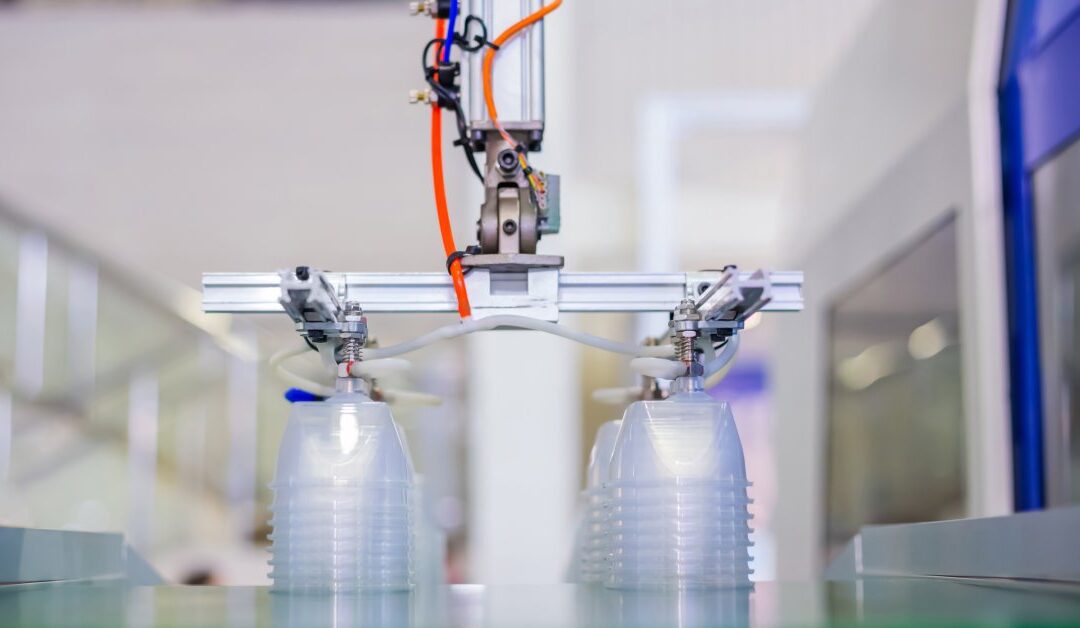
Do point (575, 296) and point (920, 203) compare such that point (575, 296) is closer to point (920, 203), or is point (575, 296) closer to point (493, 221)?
point (493, 221)

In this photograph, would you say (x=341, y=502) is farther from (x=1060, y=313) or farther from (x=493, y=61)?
(x=1060, y=313)

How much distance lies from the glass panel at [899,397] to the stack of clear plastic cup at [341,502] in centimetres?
169

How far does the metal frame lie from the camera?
0.91 metres

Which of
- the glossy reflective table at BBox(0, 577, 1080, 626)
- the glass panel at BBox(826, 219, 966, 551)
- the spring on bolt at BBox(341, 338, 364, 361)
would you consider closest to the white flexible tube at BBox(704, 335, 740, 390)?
the glossy reflective table at BBox(0, 577, 1080, 626)

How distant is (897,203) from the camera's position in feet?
9.00

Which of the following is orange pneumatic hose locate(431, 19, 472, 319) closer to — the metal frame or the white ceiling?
the metal frame

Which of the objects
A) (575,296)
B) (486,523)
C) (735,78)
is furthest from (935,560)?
(735,78)

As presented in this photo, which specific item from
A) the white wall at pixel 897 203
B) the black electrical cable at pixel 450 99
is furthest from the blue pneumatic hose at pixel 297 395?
the white wall at pixel 897 203

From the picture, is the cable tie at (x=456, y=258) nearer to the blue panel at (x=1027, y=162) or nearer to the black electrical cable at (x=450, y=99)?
the black electrical cable at (x=450, y=99)

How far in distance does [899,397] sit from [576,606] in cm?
217

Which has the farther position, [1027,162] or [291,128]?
[291,128]

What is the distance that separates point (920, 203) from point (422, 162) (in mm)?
3644

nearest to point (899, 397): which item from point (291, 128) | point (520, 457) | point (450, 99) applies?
point (520, 457)

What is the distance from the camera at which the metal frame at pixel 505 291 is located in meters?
0.91
